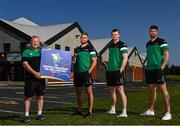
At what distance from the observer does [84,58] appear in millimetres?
9547

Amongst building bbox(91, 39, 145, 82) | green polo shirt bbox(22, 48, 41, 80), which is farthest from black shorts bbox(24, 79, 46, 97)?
building bbox(91, 39, 145, 82)

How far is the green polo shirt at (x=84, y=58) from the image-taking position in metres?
9.54

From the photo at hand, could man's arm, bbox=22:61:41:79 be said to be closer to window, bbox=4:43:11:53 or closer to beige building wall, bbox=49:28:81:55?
window, bbox=4:43:11:53

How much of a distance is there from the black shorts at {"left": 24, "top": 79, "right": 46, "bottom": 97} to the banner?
0.19 meters

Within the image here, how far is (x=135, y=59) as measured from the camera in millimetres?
79125

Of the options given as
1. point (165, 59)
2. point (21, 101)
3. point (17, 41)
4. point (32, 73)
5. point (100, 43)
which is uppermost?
point (100, 43)

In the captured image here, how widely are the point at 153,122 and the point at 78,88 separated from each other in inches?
86.2

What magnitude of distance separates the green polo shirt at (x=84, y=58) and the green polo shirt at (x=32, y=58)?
1059 mm

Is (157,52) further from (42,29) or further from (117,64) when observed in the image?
(42,29)

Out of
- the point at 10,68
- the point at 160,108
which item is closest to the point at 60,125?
the point at 160,108

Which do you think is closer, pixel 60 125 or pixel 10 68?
pixel 60 125

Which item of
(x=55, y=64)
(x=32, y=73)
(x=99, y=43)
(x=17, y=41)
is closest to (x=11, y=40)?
(x=17, y=41)

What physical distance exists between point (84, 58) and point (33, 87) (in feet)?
4.76

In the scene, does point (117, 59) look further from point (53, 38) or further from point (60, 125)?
point (53, 38)
